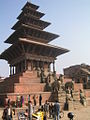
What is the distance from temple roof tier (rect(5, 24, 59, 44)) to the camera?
27047mm

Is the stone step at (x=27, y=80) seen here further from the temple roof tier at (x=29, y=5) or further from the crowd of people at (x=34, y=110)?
the temple roof tier at (x=29, y=5)

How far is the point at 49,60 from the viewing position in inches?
1069

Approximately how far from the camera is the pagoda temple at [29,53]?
20.4m

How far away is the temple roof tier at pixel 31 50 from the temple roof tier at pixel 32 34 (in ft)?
9.22

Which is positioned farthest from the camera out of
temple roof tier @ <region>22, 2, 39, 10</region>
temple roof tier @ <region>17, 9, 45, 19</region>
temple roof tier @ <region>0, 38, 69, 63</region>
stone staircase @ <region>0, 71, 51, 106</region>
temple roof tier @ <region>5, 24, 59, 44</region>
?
temple roof tier @ <region>22, 2, 39, 10</region>

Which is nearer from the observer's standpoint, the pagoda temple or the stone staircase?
the stone staircase

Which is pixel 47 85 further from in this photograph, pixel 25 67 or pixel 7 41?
pixel 7 41

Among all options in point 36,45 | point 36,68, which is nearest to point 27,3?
point 36,45

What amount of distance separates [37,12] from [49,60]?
9.49 metres

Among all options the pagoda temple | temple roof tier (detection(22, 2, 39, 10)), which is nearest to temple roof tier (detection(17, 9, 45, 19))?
the pagoda temple

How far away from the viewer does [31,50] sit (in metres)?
25.1

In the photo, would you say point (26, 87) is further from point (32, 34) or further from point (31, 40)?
point (32, 34)

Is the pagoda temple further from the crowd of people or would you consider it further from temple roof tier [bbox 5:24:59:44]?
the crowd of people

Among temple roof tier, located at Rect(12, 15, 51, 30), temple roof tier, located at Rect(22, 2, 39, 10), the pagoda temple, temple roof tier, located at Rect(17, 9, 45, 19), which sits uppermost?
temple roof tier, located at Rect(22, 2, 39, 10)
